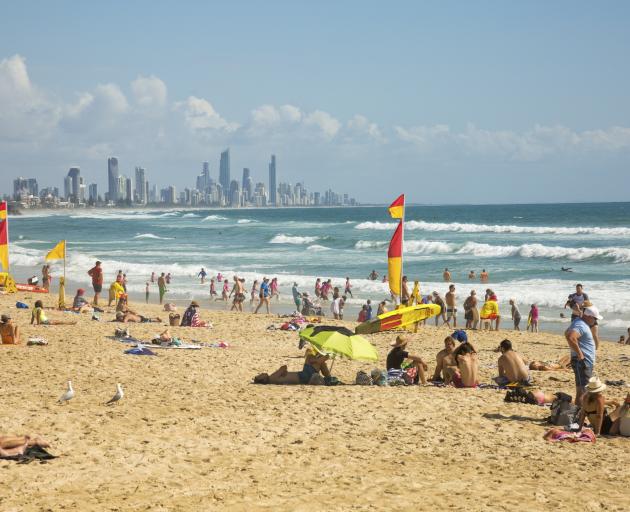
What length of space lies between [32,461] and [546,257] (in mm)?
42199

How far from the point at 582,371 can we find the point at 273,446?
12.1 feet

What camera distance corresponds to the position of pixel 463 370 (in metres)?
10.9

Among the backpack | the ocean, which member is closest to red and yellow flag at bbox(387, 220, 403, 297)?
the backpack

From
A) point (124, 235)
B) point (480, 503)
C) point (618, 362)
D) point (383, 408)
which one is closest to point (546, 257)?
point (618, 362)

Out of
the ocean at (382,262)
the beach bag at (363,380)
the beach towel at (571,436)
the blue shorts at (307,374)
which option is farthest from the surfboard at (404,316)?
the beach towel at (571,436)

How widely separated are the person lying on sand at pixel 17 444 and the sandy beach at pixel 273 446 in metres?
0.20

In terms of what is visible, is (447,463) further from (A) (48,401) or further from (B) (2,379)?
(B) (2,379)

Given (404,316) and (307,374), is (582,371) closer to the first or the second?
(307,374)

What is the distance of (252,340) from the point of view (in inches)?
646

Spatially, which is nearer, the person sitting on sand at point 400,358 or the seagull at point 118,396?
the seagull at point 118,396

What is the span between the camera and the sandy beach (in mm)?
6523

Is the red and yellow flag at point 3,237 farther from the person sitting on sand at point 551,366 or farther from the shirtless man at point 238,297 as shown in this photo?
the person sitting on sand at point 551,366

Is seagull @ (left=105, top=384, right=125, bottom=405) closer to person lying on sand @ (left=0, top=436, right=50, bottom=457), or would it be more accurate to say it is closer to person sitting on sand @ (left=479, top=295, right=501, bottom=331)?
person lying on sand @ (left=0, top=436, right=50, bottom=457)

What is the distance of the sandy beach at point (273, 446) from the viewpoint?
257 inches
